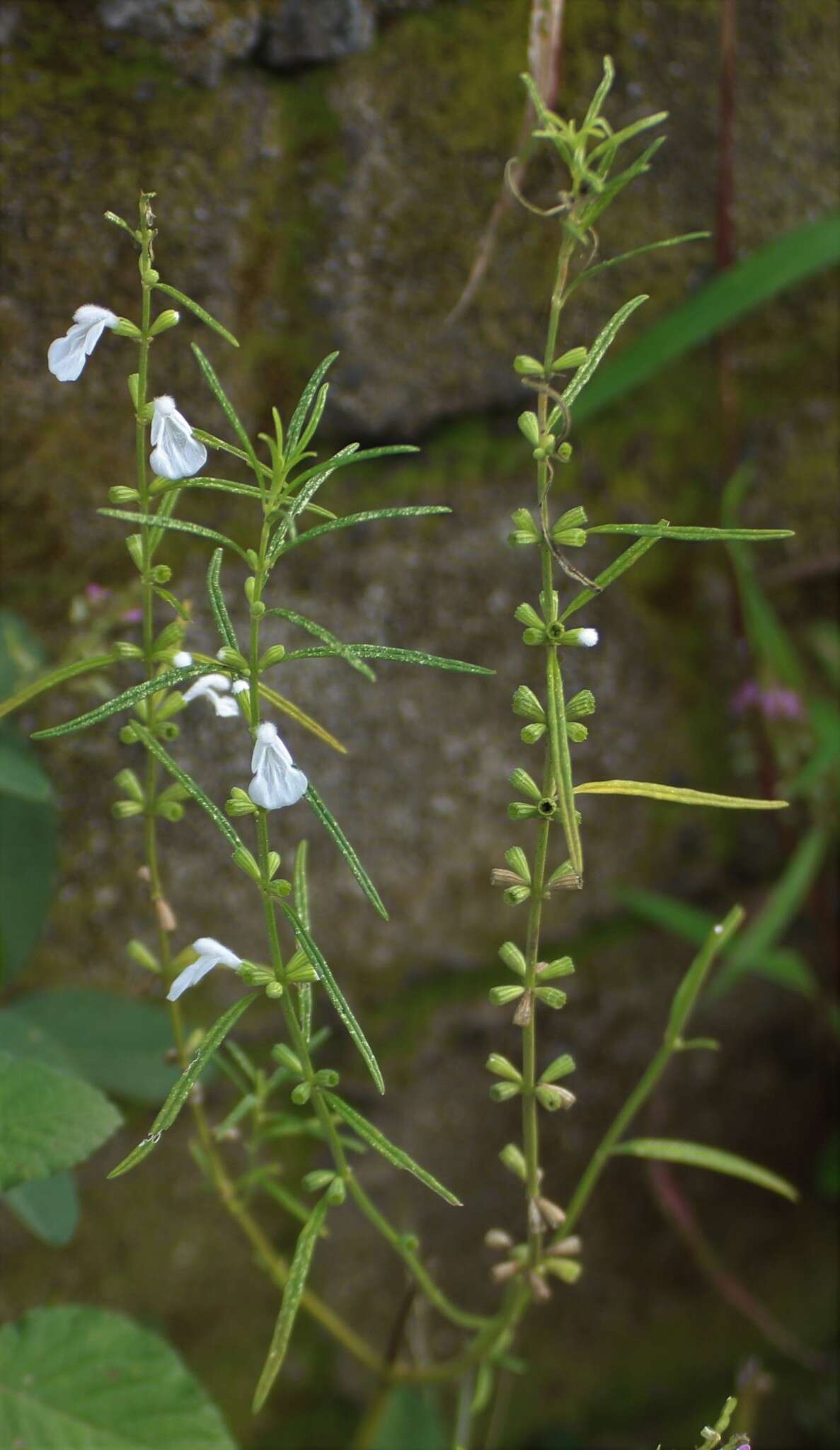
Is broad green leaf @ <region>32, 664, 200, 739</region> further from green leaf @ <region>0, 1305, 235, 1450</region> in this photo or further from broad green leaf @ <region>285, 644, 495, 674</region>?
green leaf @ <region>0, 1305, 235, 1450</region>

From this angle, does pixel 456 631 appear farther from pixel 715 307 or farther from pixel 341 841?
pixel 341 841

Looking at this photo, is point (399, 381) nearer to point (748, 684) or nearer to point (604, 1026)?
point (748, 684)

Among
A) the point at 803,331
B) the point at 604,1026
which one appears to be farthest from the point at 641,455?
the point at 604,1026

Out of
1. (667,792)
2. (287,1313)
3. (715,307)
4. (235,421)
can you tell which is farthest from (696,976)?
(715,307)

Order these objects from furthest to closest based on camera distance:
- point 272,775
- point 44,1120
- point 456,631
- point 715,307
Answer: point 456,631
point 715,307
point 44,1120
point 272,775

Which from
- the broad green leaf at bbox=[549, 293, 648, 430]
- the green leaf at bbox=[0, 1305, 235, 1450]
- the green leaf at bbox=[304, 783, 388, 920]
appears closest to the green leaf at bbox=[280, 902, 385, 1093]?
the green leaf at bbox=[304, 783, 388, 920]

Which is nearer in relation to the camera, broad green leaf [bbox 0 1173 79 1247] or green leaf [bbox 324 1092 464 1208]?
green leaf [bbox 324 1092 464 1208]

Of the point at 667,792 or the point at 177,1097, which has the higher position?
the point at 667,792
